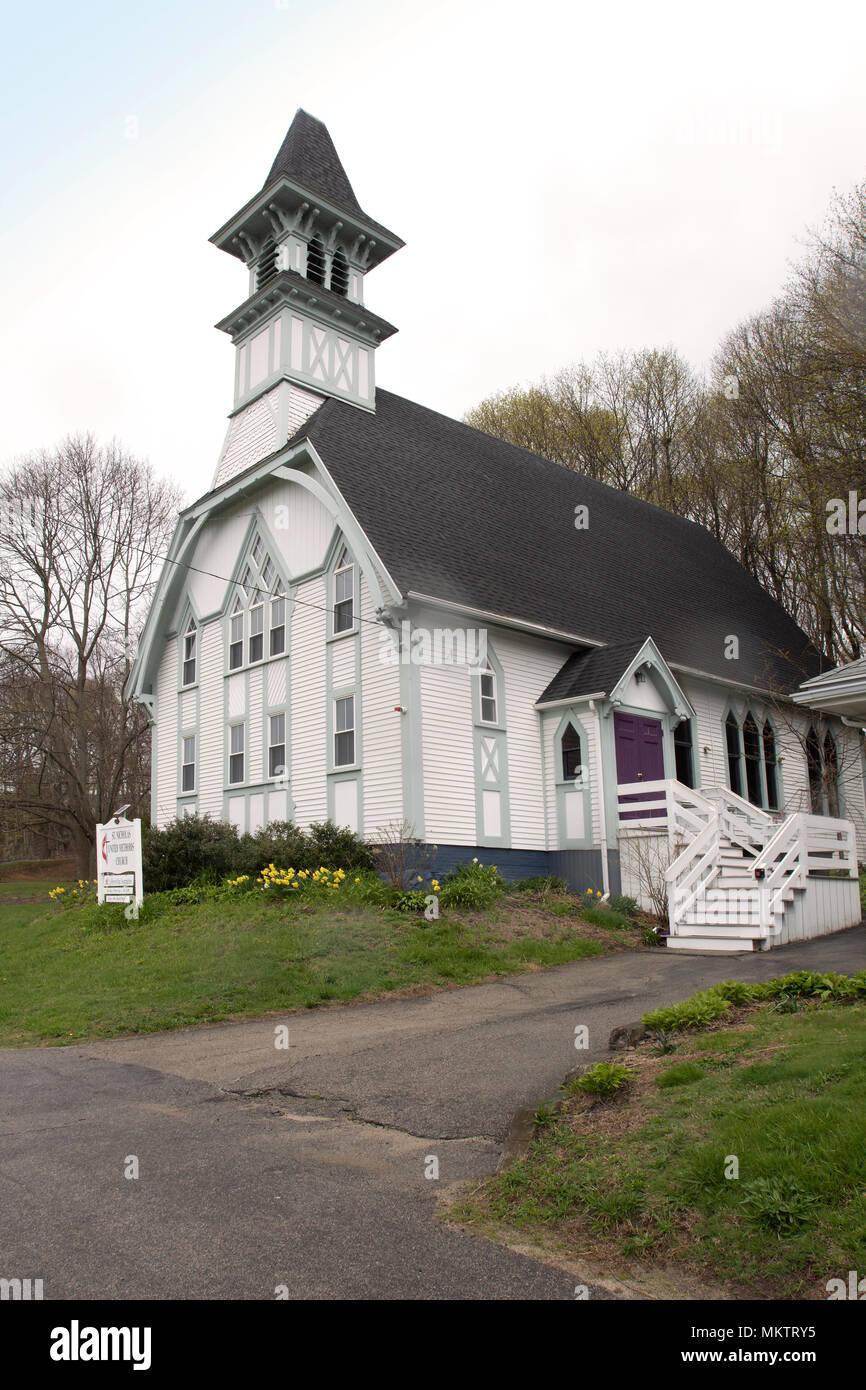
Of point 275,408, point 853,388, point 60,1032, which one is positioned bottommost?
point 60,1032

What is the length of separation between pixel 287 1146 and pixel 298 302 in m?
20.3

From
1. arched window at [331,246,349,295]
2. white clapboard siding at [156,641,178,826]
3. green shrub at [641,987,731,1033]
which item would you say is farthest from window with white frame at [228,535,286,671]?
green shrub at [641,987,731,1033]

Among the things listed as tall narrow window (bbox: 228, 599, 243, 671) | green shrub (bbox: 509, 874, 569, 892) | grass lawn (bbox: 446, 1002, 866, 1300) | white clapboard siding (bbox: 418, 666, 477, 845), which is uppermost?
tall narrow window (bbox: 228, 599, 243, 671)

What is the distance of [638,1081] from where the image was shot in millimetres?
6469

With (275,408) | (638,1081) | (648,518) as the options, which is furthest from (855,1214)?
(648,518)

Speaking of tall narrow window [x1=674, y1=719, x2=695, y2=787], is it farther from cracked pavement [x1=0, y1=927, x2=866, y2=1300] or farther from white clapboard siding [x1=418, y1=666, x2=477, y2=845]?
cracked pavement [x1=0, y1=927, x2=866, y2=1300]

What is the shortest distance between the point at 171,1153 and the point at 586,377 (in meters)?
38.3

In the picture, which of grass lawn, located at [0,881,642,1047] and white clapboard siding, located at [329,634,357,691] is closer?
grass lawn, located at [0,881,642,1047]

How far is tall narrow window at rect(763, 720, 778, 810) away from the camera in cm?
2541

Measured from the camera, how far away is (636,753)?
777 inches

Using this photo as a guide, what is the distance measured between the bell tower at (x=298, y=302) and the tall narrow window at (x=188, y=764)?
634cm

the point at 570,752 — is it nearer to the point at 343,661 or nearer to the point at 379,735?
the point at 379,735

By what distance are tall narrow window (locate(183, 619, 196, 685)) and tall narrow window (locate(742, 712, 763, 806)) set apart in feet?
44.8
